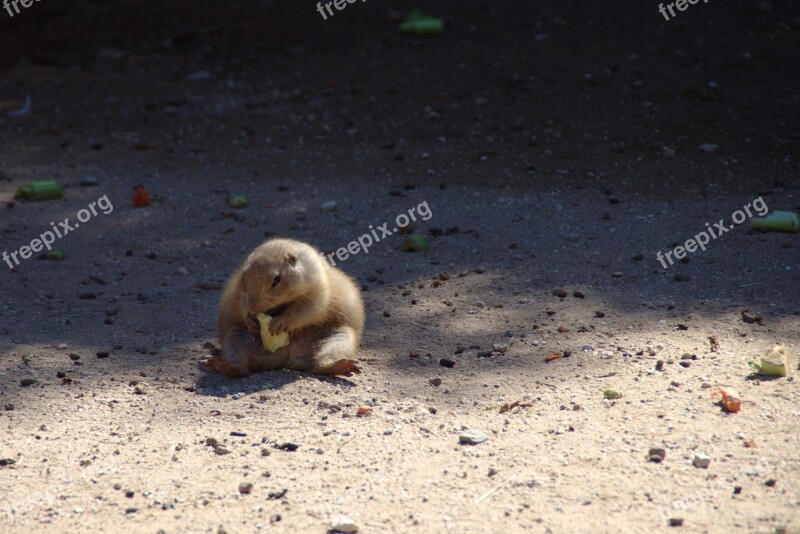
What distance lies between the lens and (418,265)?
712 centimetres

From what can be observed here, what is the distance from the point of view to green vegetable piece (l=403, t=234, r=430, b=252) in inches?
289

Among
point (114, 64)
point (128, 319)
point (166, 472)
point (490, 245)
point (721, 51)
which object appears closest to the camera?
point (166, 472)

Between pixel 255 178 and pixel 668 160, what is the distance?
12.8 ft

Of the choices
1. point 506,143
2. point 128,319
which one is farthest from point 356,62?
point 128,319

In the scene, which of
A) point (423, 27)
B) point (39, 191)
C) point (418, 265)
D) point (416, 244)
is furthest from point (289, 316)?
point (423, 27)

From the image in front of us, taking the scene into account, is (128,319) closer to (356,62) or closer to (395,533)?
(395,533)

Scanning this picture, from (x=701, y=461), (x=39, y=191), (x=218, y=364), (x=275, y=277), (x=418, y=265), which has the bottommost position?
(x=418, y=265)

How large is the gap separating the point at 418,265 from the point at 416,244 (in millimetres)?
269

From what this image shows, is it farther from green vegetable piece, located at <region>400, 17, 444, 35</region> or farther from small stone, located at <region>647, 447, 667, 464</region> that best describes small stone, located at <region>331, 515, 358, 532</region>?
green vegetable piece, located at <region>400, 17, 444, 35</region>

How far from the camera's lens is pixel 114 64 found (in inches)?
479

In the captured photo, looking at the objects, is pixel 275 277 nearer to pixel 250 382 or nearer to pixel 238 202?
pixel 250 382

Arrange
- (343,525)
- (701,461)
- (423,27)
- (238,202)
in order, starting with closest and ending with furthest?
(343,525)
(701,461)
(238,202)
(423,27)

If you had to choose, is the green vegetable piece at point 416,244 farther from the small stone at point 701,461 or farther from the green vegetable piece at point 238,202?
the small stone at point 701,461

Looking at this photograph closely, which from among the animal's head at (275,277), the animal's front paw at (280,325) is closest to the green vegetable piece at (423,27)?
the animal's head at (275,277)
